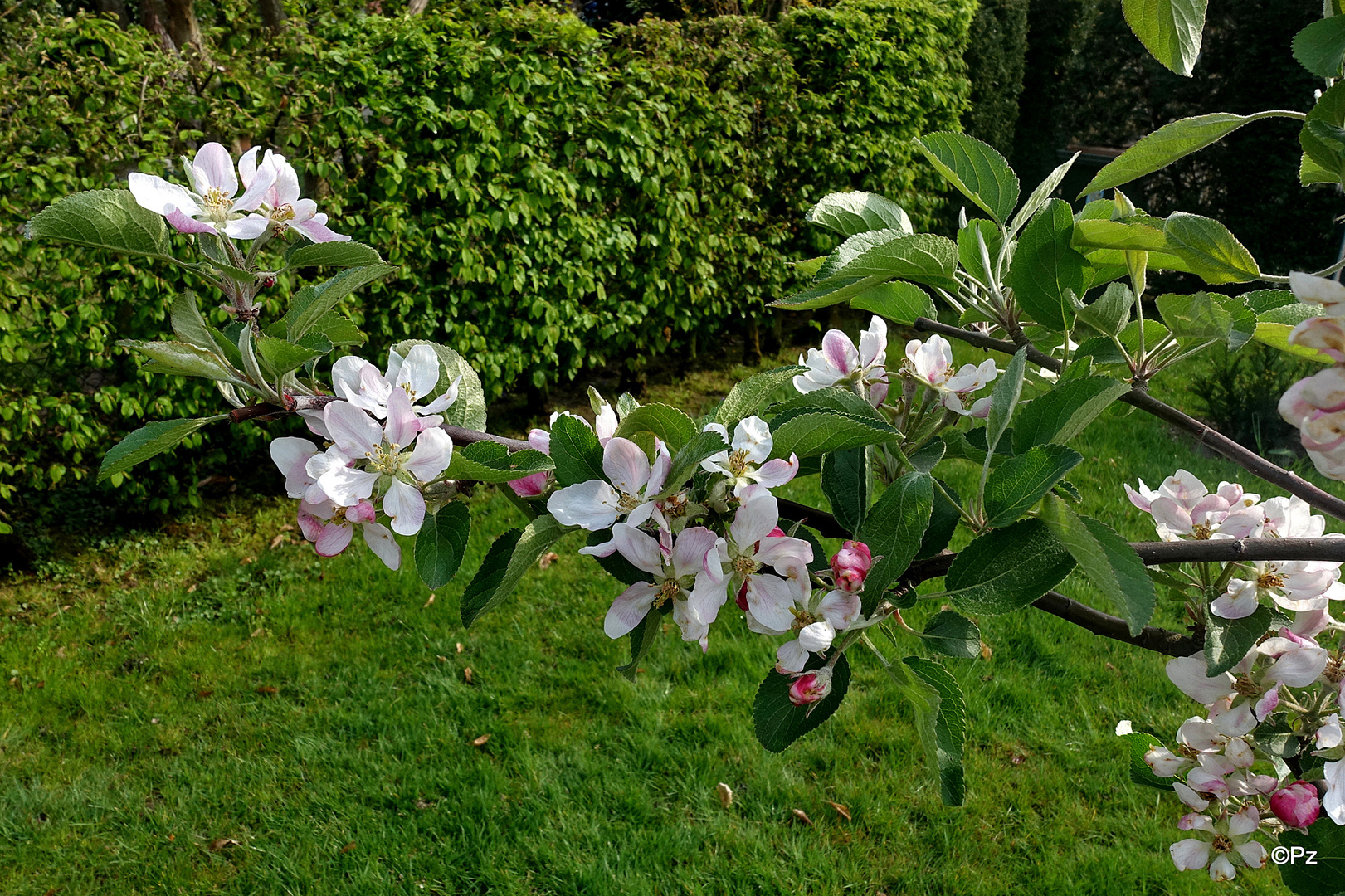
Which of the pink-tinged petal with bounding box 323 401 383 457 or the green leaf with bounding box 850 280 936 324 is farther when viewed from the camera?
the green leaf with bounding box 850 280 936 324

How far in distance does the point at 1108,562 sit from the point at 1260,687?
14.6 inches

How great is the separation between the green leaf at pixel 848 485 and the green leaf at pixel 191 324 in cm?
54

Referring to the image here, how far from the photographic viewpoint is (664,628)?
3963 mm

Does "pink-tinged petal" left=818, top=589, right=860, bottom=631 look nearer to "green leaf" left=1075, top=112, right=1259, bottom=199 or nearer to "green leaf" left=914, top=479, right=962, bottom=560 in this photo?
"green leaf" left=914, top=479, right=962, bottom=560

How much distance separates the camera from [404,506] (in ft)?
2.43

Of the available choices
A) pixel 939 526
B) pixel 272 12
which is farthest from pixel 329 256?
pixel 272 12

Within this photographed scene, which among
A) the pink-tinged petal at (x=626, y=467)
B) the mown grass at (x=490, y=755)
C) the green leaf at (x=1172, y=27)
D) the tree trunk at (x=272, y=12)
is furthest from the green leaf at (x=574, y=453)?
the tree trunk at (x=272, y=12)

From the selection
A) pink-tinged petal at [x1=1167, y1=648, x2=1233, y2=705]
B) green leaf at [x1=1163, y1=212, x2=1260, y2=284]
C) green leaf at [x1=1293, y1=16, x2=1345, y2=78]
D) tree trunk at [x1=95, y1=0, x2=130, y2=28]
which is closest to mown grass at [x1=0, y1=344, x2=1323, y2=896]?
pink-tinged petal at [x1=1167, y1=648, x2=1233, y2=705]

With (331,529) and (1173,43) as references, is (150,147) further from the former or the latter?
(1173,43)

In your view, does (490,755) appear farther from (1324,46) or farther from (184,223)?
(1324,46)

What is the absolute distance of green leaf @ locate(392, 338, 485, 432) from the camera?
0.89m

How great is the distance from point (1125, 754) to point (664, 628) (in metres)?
1.76

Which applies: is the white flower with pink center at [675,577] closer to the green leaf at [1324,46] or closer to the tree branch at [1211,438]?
the tree branch at [1211,438]

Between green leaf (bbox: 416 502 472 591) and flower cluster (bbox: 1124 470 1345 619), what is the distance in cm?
64
